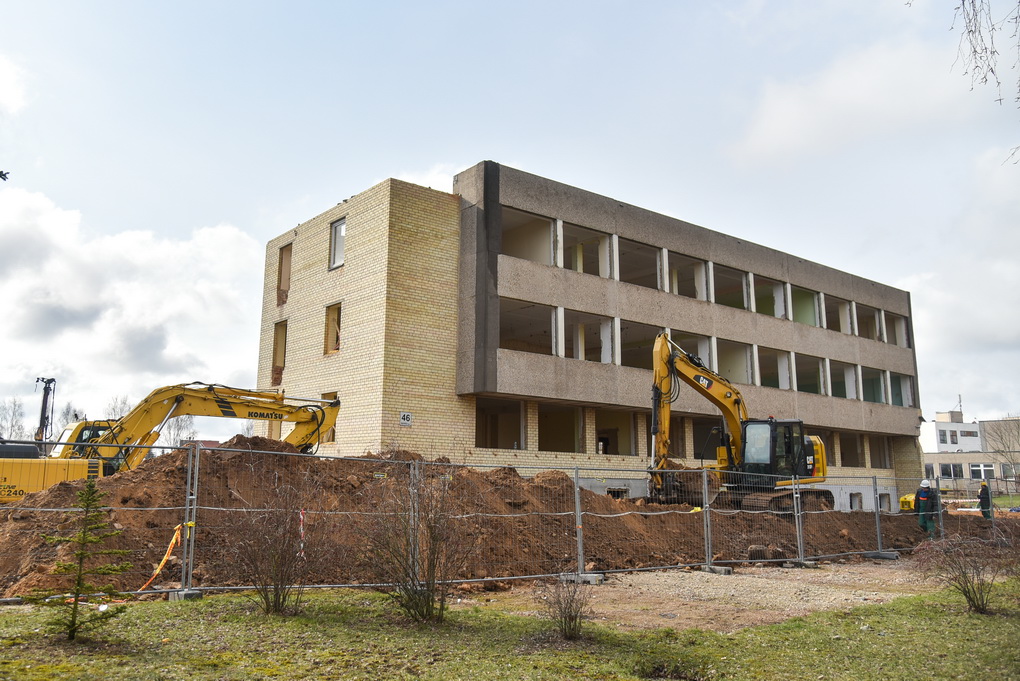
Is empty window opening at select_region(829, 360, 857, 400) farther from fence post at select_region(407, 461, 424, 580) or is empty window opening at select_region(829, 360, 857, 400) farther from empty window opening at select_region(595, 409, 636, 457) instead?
fence post at select_region(407, 461, 424, 580)

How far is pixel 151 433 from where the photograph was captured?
1602 cm

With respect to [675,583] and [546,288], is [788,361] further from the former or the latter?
[675,583]

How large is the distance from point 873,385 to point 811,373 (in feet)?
12.2

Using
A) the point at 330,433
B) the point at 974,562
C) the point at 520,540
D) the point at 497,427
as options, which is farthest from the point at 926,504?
the point at 497,427

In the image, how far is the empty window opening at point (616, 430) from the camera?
29.6 m

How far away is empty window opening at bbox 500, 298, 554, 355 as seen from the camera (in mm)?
26172

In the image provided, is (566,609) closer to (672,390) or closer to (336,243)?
(672,390)

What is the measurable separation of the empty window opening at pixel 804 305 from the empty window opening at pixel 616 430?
1079 centimetres

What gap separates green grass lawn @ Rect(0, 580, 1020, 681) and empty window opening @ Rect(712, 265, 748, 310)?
23.8 m

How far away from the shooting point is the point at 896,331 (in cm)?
4166

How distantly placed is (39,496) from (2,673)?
24.3ft

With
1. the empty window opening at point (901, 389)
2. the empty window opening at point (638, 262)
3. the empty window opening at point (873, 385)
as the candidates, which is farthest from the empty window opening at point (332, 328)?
the empty window opening at point (901, 389)

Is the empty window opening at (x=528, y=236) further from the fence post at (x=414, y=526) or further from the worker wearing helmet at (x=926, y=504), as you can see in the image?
the fence post at (x=414, y=526)

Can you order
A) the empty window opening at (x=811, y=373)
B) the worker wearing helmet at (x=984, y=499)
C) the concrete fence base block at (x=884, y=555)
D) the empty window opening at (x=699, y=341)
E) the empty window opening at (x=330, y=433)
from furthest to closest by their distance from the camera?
the empty window opening at (x=811, y=373)
the empty window opening at (x=699, y=341)
the empty window opening at (x=330, y=433)
the worker wearing helmet at (x=984, y=499)
the concrete fence base block at (x=884, y=555)
